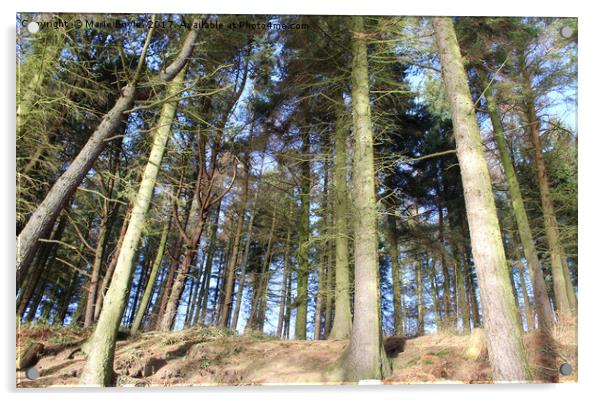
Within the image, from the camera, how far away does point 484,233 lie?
3164mm

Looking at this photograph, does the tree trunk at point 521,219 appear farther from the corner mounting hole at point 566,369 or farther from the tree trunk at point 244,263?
the tree trunk at point 244,263

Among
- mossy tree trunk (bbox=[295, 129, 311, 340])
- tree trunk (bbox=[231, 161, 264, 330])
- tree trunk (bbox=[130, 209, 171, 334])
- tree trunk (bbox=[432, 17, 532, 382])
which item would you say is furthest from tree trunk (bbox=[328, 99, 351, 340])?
tree trunk (bbox=[130, 209, 171, 334])

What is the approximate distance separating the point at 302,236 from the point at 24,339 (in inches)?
123

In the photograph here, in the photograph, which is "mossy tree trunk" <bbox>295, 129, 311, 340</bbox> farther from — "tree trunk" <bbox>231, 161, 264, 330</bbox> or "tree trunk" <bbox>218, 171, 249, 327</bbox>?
"tree trunk" <bbox>218, 171, 249, 327</bbox>

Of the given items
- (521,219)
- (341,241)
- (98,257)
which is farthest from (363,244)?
(98,257)

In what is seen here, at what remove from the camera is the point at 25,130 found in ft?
10.9

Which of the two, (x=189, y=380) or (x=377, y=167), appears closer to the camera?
(x=189, y=380)

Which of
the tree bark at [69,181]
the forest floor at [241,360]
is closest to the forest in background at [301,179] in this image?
the tree bark at [69,181]

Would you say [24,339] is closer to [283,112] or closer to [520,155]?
[283,112]

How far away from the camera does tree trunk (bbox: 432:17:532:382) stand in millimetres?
2930

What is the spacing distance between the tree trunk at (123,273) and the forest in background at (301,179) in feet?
Answer: 0.07

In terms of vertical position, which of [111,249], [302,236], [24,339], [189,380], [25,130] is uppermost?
[25,130]

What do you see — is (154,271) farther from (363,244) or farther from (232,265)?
(363,244)
